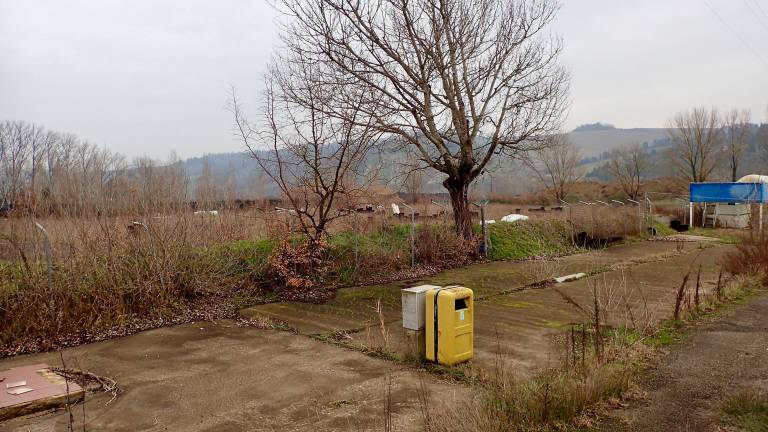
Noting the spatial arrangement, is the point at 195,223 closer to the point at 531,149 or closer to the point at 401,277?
the point at 401,277

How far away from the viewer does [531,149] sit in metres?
15.8

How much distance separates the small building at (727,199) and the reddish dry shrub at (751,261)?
18690mm

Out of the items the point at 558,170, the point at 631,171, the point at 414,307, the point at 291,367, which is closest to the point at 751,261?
the point at 414,307

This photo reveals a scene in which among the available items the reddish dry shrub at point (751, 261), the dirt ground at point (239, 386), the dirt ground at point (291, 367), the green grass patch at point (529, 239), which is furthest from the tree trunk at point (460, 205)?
the dirt ground at point (239, 386)

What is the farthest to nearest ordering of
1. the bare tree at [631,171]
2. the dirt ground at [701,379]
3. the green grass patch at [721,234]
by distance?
the bare tree at [631,171], the green grass patch at [721,234], the dirt ground at [701,379]

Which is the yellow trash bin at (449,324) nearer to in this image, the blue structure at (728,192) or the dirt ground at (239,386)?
the dirt ground at (239,386)

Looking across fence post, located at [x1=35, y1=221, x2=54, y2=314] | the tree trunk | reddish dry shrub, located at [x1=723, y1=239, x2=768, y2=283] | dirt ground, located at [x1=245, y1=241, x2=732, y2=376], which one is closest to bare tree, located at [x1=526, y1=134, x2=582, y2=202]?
Result: the tree trunk

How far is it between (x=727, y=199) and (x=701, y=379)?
28.4 m

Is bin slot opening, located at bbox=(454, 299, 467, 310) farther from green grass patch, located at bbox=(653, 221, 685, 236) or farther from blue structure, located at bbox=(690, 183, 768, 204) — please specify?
blue structure, located at bbox=(690, 183, 768, 204)

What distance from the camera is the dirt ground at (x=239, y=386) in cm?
474

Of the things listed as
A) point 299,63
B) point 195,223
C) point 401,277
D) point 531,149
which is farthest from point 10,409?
point 531,149

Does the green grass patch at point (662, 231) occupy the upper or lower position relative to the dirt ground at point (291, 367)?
lower

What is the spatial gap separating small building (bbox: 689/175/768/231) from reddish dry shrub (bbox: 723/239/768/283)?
61.3 ft

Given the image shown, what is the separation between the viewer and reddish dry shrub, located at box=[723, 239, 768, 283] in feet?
38.1
